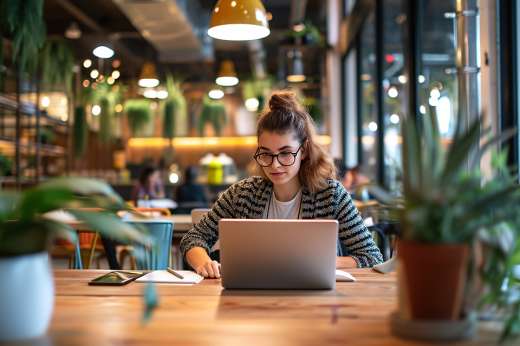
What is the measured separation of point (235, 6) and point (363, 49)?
518 cm

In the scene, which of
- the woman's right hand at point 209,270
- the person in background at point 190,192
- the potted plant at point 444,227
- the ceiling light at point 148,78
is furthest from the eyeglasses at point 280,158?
the ceiling light at point 148,78

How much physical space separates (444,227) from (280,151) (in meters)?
1.31

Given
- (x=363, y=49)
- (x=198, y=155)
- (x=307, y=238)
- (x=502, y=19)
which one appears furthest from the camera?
(x=198, y=155)

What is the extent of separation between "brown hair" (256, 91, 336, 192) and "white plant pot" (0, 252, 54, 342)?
1374 millimetres

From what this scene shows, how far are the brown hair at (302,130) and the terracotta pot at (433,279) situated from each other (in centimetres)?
131

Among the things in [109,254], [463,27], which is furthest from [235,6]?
[109,254]

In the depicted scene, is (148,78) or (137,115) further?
(137,115)

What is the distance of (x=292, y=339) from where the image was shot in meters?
1.19

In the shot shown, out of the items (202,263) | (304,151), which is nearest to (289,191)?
(304,151)

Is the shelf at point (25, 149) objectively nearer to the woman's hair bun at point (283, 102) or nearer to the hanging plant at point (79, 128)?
the hanging plant at point (79, 128)

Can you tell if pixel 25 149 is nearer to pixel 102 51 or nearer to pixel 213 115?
pixel 102 51

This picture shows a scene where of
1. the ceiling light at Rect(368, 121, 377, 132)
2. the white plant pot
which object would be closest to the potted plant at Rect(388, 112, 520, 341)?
the white plant pot

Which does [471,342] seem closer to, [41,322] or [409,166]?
[409,166]

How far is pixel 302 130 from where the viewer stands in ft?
8.18
